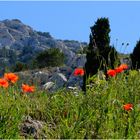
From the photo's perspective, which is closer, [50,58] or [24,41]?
[50,58]

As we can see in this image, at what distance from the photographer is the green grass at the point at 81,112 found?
13.6ft

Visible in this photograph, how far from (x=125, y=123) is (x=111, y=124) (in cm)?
20

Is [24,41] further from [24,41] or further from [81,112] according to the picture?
[81,112]

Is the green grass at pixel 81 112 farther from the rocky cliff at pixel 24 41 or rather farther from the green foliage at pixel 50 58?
the rocky cliff at pixel 24 41

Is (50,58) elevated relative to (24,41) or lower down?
lower down

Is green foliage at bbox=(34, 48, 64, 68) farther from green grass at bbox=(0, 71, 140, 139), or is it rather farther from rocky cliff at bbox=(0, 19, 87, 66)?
rocky cliff at bbox=(0, 19, 87, 66)

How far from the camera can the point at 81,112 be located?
4.50m

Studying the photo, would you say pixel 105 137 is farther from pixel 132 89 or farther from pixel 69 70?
pixel 69 70

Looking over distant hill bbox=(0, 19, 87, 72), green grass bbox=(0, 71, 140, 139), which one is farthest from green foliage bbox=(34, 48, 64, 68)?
distant hill bbox=(0, 19, 87, 72)

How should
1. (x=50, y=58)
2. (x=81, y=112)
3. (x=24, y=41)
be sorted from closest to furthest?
(x=81, y=112)
(x=50, y=58)
(x=24, y=41)

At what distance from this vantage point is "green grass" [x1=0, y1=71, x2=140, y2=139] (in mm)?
4156

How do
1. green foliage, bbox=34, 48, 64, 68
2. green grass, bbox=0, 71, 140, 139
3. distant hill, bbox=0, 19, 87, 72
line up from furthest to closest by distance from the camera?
distant hill, bbox=0, 19, 87, 72 → green foliage, bbox=34, 48, 64, 68 → green grass, bbox=0, 71, 140, 139

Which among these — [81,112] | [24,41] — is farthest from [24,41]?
[81,112]

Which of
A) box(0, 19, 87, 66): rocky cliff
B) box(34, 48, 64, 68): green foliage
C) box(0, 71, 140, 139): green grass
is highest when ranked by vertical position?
box(0, 19, 87, 66): rocky cliff
